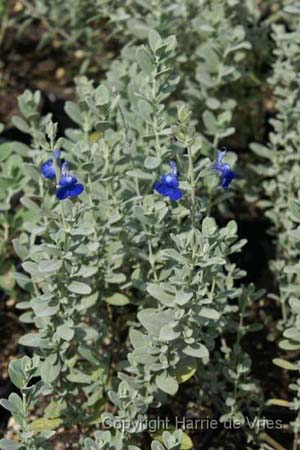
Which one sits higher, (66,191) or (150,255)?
(66,191)

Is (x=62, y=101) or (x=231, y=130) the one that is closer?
(x=231, y=130)

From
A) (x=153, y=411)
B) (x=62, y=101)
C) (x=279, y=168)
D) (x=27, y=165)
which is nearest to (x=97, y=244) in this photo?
(x=27, y=165)

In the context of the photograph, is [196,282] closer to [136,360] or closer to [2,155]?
[136,360]

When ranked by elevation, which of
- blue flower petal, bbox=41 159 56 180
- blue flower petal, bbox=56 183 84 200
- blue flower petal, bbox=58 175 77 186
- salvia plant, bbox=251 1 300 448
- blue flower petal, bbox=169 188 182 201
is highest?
blue flower petal, bbox=58 175 77 186

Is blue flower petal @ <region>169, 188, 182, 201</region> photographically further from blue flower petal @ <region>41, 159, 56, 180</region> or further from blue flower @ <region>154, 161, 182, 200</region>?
blue flower petal @ <region>41, 159, 56, 180</region>

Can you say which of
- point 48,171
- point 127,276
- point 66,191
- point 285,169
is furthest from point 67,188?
point 285,169

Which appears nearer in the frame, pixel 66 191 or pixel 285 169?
pixel 66 191

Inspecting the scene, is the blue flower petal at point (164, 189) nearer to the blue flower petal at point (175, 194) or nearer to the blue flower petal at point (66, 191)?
the blue flower petal at point (175, 194)

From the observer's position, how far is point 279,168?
2.87m

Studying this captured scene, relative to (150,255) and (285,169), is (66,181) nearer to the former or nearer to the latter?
(150,255)

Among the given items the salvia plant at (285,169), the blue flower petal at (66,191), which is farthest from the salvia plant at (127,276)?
the salvia plant at (285,169)

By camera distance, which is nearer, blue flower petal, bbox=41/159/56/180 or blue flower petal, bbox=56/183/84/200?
blue flower petal, bbox=56/183/84/200

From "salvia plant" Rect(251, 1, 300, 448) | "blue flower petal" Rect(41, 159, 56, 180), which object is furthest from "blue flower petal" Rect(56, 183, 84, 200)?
"salvia plant" Rect(251, 1, 300, 448)

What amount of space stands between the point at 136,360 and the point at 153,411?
0.49 meters
